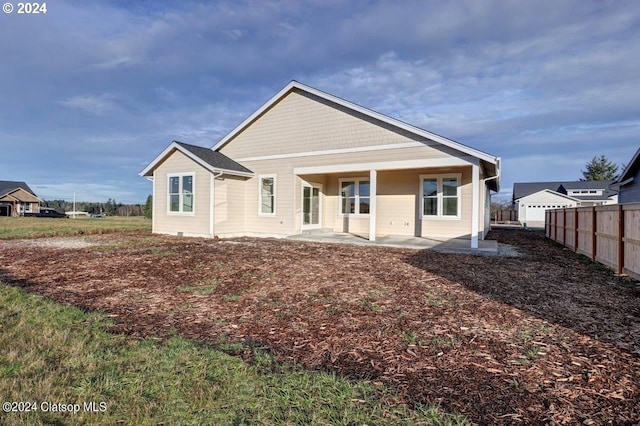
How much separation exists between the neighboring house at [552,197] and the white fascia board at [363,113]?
2839 centimetres

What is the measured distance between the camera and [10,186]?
50.7 meters

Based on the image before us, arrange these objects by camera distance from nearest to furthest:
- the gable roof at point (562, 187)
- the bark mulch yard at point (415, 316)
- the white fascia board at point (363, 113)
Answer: the bark mulch yard at point (415, 316) → the white fascia board at point (363, 113) → the gable roof at point (562, 187)

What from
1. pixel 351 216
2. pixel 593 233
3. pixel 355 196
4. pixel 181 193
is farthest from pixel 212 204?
pixel 593 233

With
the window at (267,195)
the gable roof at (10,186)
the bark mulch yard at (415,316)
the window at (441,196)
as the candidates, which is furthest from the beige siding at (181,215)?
the gable roof at (10,186)

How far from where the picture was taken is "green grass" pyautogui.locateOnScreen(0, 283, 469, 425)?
2.27 metres

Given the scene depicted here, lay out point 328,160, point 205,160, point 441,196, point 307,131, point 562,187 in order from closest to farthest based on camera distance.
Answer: point 441,196 → point 328,160 → point 205,160 → point 307,131 → point 562,187

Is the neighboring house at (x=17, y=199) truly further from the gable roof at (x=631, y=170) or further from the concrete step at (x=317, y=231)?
the gable roof at (x=631, y=170)

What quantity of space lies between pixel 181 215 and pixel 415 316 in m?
13.0

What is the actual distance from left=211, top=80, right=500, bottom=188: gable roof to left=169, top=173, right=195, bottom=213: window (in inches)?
92.9

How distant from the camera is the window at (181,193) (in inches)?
577

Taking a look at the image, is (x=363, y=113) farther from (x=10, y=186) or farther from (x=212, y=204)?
(x=10, y=186)

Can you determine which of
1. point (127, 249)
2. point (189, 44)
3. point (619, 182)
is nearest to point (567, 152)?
point (619, 182)

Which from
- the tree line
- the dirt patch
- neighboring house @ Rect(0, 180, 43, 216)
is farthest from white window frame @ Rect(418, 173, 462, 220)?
neighboring house @ Rect(0, 180, 43, 216)

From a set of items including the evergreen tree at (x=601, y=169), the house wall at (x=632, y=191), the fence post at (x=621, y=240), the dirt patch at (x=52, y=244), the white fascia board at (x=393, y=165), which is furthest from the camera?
the evergreen tree at (x=601, y=169)
